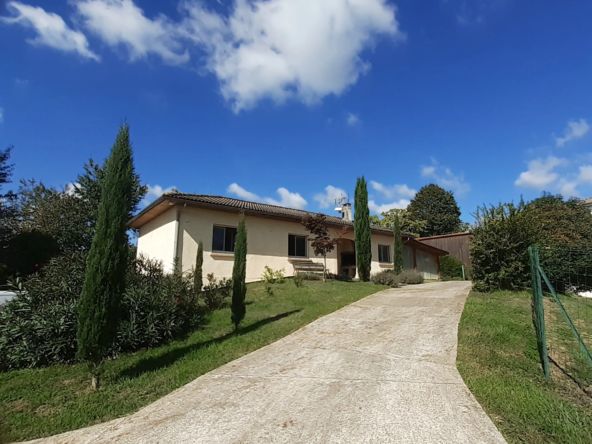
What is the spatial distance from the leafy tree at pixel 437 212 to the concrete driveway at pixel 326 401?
127 ft

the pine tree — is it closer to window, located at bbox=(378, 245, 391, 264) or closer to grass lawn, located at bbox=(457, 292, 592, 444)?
grass lawn, located at bbox=(457, 292, 592, 444)

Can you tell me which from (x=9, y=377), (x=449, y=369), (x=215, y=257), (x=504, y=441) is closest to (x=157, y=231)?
(x=215, y=257)

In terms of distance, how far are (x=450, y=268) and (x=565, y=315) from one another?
22.6 metres

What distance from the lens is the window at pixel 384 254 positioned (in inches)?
881

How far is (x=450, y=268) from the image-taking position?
25766 millimetres

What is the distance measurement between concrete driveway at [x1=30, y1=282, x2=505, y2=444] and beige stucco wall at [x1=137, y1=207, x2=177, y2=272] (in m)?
7.80

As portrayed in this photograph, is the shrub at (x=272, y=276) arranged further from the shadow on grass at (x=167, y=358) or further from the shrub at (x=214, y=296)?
the shadow on grass at (x=167, y=358)

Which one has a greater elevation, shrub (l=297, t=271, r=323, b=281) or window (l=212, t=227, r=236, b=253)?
window (l=212, t=227, r=236, b=253)

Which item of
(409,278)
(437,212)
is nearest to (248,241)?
(409,278)

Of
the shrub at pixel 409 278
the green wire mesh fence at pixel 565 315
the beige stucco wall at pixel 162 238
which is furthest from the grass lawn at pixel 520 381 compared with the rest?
the beige stucco wall at pixel 162 238

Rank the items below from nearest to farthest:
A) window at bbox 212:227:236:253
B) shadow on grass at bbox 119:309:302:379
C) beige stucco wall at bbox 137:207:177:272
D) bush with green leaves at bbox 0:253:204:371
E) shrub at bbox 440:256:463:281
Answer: shadow on grass at bbox 119:309:302:379
bush with green leaves at bbox 0:253:204:371
beige stucco wall at bbox 137:207:177:272
window at bbox 212:227:236:253
shrub at bbox 440:256:463:281

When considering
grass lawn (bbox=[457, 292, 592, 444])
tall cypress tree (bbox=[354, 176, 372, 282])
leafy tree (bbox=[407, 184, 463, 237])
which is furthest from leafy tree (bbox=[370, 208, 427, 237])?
grass lawn (bbox=[457, 292, 592, 444])

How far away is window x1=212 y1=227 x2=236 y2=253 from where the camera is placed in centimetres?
1484

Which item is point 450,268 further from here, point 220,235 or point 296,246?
point 220,235
